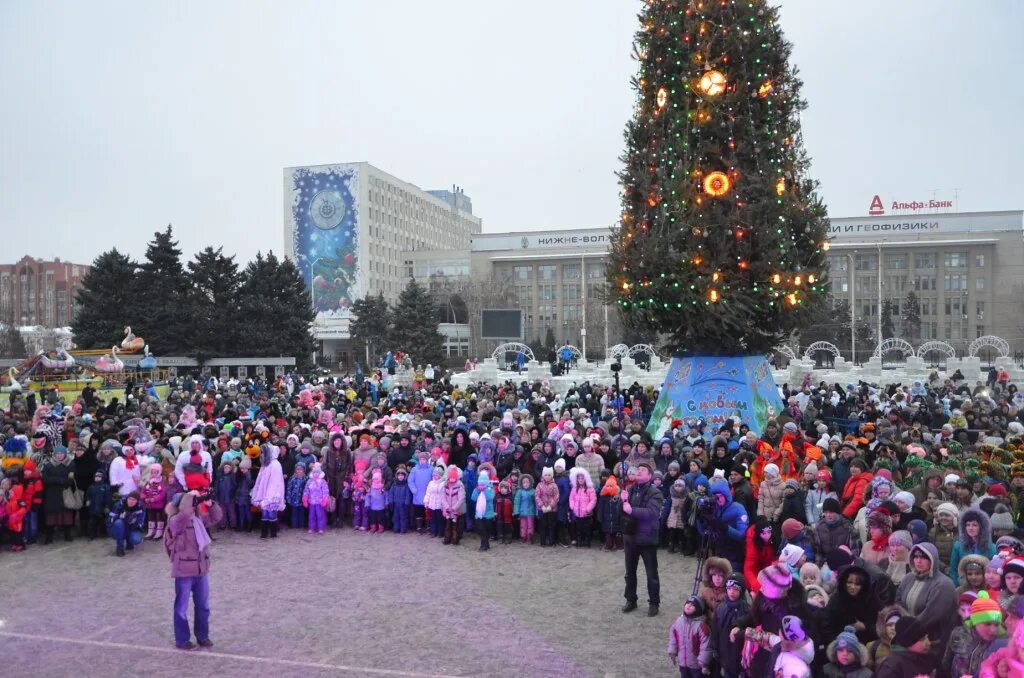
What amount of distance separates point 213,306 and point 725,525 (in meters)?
42.6

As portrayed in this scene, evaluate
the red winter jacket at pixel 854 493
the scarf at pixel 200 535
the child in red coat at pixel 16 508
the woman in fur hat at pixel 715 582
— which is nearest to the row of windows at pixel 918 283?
the red winter jacket at pixel 854 493

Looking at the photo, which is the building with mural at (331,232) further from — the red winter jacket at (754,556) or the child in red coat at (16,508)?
the red winter jacket at (754,556)

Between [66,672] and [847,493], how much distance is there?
8.42 m

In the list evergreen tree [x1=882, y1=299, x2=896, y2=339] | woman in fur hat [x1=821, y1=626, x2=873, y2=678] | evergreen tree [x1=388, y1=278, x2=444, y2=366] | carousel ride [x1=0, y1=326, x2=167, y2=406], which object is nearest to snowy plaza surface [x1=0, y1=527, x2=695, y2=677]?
woman in fur hat [x1=821, y1=626, x2=873, y2=678]

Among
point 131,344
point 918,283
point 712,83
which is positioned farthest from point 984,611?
point 918,283

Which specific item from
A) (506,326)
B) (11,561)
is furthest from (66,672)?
(506,326)

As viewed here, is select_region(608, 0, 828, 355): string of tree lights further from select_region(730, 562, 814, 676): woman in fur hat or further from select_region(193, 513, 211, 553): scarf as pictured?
select_region(730, 562, 814, 676): woman in fur hat

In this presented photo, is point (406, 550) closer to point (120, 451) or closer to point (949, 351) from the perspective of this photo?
point (120, 451)

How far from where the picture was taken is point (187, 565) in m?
7.62

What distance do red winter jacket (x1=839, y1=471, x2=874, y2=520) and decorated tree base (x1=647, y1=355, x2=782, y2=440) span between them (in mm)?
8330

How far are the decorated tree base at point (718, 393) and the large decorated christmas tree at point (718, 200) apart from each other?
0.11 ft

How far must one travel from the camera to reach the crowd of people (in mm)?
5438

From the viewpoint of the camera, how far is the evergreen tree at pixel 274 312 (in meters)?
46.2

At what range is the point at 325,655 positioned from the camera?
299 inches
